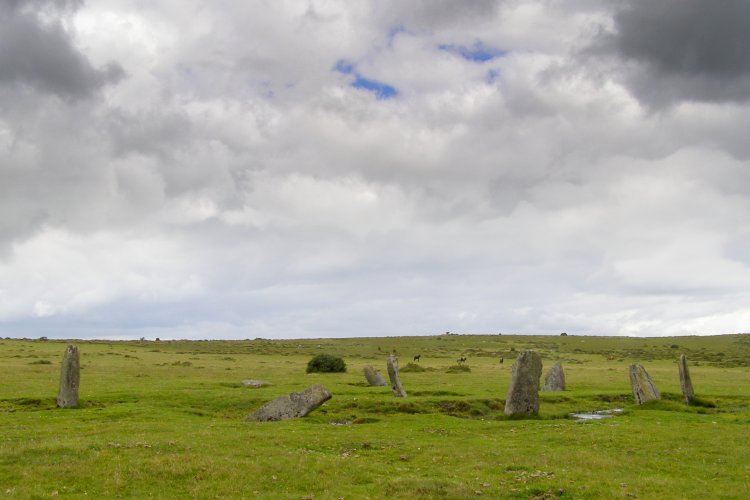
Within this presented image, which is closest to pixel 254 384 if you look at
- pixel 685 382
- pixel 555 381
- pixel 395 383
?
pixel 395 383

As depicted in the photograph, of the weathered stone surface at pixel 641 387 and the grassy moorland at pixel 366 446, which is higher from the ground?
the weathered stone surface at pixel 641 387

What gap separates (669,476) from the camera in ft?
65.2

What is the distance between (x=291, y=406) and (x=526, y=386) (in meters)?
12.5

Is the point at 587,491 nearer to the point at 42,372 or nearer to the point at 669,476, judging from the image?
the point at 669,476

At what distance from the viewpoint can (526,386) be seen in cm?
3466

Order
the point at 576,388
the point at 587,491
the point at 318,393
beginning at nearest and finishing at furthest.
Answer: the point at 587,491 → the point at 318,393 → the point at 576,388

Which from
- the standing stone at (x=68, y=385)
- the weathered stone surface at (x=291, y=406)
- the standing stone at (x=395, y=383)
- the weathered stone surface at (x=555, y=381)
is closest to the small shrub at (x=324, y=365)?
the standing stone at (x=395, y=383)

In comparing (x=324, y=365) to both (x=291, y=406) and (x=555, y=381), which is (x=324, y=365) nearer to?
(x=555, y=381)

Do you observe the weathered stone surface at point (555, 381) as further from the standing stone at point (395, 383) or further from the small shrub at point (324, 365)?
the small shrub at point (324, 365)

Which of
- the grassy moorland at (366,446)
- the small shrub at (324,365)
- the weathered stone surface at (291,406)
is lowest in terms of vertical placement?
the grassy moorland at (366,446)

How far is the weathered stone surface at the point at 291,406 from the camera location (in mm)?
32438

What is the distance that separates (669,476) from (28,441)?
2202 centimetres

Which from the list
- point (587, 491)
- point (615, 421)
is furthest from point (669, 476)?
point (615, 421)

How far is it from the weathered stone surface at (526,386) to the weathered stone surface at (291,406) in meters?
10.1
